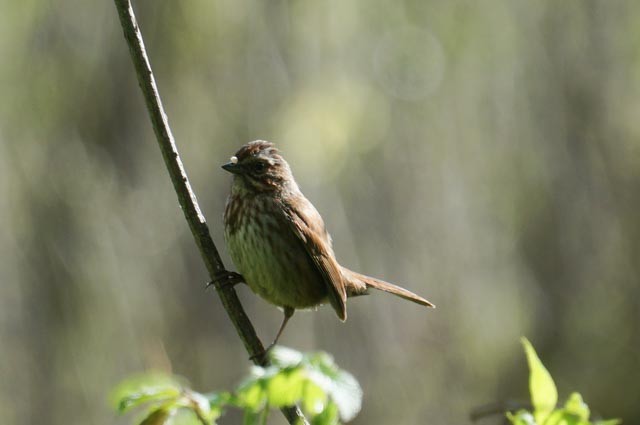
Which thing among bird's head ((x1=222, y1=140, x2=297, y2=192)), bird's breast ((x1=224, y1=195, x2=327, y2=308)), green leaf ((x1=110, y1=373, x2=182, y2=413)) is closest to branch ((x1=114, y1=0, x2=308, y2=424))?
green leaf ((x1=110, y1=373, x2=182, y2=413))

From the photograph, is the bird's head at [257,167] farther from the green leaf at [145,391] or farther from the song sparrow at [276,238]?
the green leaf at [145,391]

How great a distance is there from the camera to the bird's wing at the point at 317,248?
4.74 meters

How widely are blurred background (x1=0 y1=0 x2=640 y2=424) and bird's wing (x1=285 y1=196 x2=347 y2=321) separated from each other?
169 inches

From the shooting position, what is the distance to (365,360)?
10750 millimetres

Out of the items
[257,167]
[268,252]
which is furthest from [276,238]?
[257,167]

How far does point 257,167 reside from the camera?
470 cm

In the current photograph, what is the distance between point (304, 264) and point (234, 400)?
3.39 metres

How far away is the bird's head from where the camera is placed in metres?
4.65

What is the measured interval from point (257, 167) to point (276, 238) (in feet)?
1.19

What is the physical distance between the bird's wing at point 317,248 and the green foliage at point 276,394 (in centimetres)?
318

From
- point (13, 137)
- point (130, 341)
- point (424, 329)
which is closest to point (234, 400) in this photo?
point (13, 137)

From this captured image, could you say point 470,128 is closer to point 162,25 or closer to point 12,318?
point 162,25

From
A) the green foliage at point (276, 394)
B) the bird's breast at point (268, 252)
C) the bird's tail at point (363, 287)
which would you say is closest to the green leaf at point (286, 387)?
the green foliage at point (276, 394)

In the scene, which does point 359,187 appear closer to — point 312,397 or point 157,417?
point 157,417
